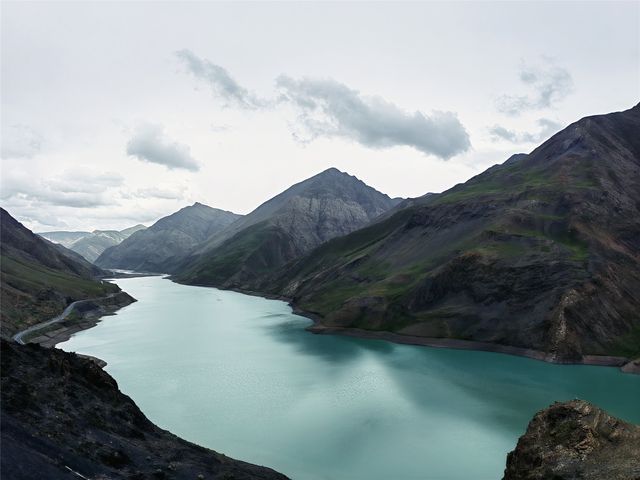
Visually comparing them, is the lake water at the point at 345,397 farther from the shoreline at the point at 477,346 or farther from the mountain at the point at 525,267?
the mountain at the point at 525,267

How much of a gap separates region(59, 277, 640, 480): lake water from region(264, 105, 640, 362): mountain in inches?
411

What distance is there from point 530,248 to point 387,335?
150 feet

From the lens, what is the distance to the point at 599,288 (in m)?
104

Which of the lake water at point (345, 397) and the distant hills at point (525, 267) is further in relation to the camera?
the distant hills at point (525, 267)

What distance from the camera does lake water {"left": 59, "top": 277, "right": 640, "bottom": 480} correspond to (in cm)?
4669

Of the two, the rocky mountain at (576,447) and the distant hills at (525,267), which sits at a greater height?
the distant hills at (525,267)

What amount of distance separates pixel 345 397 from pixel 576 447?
44.3 meters

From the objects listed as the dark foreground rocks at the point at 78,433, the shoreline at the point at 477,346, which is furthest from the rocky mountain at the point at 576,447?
the shoreline at the point at 477,346

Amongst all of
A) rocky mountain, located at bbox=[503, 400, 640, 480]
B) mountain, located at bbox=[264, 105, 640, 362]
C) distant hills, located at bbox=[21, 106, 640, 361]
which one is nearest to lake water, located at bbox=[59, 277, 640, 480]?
distant hills, located at bbox=[21, 106, 640, 361]

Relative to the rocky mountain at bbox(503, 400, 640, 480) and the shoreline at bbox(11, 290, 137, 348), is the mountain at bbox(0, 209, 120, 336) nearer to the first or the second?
the shoreline at bbox(11, 290, 137, 348)

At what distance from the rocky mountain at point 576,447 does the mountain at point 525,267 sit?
71258 millimetres

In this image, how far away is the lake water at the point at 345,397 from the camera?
46.7 m

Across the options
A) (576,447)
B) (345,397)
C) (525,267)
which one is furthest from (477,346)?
(576,447)

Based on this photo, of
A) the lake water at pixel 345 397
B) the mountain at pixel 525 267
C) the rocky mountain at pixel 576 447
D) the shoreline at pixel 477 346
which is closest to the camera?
the rocky mountain at pixel 576 447
